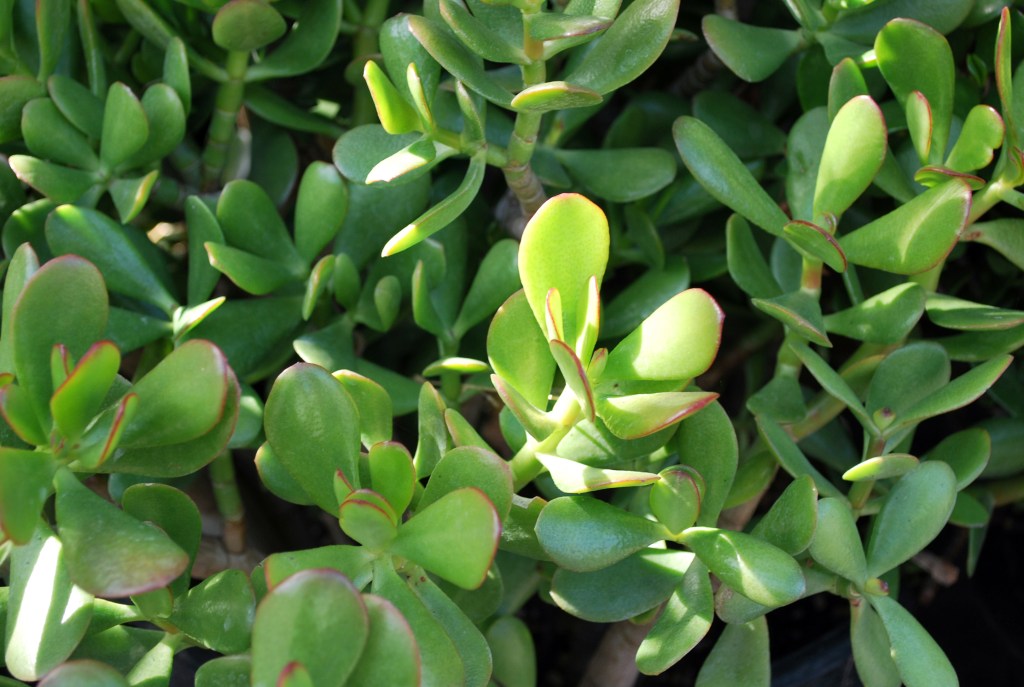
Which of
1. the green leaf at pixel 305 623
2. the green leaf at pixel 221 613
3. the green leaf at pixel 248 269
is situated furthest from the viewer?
the green leaf at pixel 248 269

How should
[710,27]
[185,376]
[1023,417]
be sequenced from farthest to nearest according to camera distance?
[1023,417] → [710,27] → [185,376]

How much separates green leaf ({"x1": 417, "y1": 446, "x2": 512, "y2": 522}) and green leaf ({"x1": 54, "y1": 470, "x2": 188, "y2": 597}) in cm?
14

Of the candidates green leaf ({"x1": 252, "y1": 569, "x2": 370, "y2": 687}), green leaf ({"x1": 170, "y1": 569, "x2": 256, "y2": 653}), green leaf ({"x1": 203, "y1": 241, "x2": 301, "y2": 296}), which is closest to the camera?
green leaf ({"x1": 252, "y1": 569, "x2": 370, "y2": 687})

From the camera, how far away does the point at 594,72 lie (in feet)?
1.90

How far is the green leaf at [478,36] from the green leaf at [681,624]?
31 cm

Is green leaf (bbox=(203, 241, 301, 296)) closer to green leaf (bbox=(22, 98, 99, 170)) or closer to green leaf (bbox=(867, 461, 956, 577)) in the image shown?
green leaf (bbox=(22, 98, 99, 170))

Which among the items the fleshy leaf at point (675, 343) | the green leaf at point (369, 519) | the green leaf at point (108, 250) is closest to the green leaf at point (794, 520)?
the fleshy leaf at point (675, 343)

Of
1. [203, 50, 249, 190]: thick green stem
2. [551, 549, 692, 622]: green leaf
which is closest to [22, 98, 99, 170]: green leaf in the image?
[203, 50, 249, 190]: thick green stem

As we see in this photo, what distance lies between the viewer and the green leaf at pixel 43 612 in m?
0.50

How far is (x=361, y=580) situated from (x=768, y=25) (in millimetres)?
616

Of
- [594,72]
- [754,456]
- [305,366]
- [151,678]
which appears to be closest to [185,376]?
[305,366]

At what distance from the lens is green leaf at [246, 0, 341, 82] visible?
0.72 metres

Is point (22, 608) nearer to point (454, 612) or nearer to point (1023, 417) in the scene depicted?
point (454, 612)

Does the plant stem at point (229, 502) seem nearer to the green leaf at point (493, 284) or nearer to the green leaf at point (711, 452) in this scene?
the green leaf at point (493, 284)
